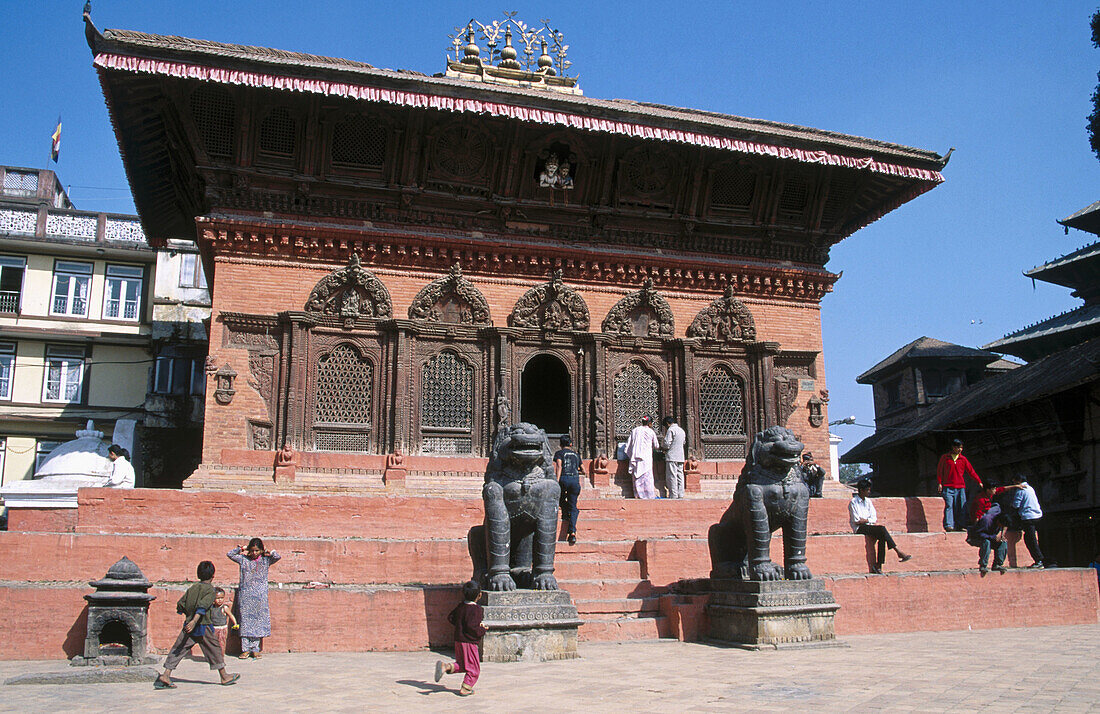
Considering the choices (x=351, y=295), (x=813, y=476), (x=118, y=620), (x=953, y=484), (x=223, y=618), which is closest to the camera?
(x=118, y=620)

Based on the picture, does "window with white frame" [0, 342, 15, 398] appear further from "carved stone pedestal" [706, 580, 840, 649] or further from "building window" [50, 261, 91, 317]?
"carved stone pedestal" [706, 580, 840, 649]

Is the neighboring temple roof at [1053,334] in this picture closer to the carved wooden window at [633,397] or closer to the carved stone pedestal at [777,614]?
the carved wooden window at [633,397]

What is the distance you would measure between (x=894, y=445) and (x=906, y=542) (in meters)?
16.8

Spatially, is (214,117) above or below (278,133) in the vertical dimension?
above

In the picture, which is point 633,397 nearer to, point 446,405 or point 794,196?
point 446,405

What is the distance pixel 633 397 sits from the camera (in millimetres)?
15891

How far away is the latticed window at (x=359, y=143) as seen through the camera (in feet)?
48.8

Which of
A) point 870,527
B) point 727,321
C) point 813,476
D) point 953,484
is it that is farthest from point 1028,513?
point 727,321

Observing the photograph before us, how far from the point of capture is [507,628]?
26.6 ft

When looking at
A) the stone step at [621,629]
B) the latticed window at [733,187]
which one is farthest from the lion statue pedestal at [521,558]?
the latticed window at [733,187]

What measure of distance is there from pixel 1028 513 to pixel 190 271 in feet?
74.9

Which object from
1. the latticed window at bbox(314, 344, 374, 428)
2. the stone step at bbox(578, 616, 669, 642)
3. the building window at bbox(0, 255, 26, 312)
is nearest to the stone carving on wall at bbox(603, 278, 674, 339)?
the latticed window at bbox(314, 344, 374, 428)

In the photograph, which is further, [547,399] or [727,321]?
[547,399]

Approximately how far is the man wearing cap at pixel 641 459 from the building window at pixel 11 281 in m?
19.7
